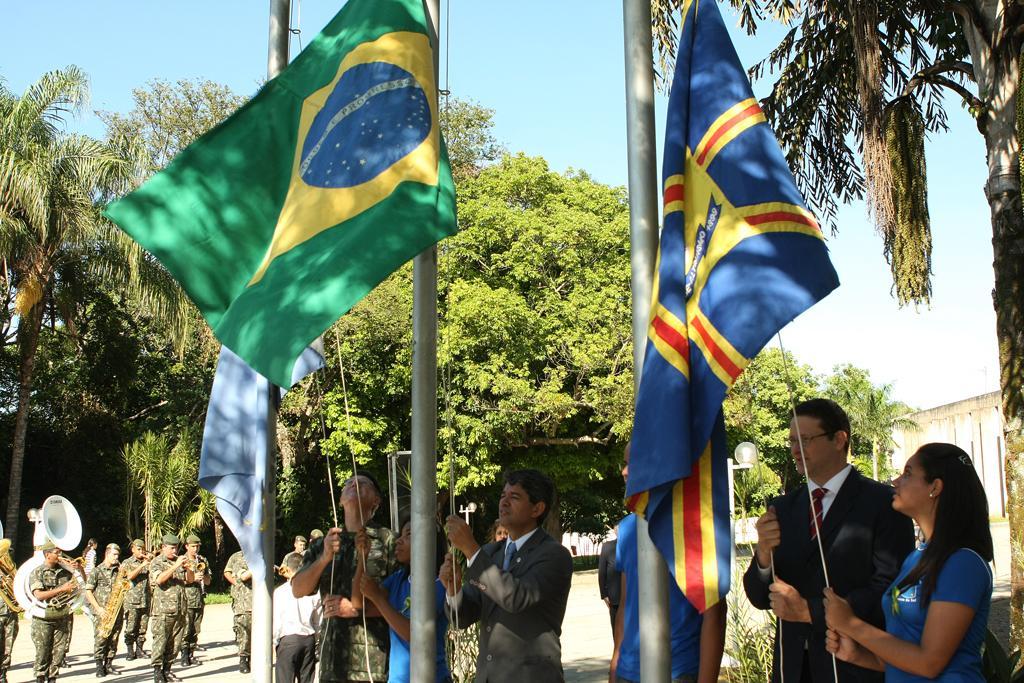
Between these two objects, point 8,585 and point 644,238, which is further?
point 8,585

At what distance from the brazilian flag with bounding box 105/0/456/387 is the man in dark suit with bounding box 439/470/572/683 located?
1.22m

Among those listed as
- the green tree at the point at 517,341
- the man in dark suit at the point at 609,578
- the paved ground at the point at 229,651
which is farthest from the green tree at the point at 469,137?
the man in dark suit at the point at 609,578

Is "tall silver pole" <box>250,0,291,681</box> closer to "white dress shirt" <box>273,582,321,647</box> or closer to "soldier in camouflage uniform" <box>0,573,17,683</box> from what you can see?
"white dress shirt" <box>273,582,321,647</box>

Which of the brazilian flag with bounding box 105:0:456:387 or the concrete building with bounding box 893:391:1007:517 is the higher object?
the concrete building with bounding box 893:391:1007:517

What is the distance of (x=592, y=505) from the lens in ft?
147

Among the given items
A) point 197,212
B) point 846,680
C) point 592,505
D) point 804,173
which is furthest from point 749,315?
point 592,505

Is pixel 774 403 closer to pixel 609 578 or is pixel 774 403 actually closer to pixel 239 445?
pixel 609 578

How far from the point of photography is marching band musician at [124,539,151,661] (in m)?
19.1

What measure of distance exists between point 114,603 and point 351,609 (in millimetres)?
13942

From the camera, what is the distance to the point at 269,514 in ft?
20.4

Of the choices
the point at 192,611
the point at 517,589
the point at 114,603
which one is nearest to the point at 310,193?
the point at 517,589

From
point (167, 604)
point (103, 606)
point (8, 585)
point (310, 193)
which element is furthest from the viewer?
point (103, 606)

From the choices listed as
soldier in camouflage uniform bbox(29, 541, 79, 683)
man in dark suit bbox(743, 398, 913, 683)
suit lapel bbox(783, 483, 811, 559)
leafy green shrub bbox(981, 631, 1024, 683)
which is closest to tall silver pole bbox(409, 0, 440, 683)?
man in dark suit bbox(743, 398, 913, 683)

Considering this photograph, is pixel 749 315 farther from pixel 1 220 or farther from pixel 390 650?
pixel 1 220
